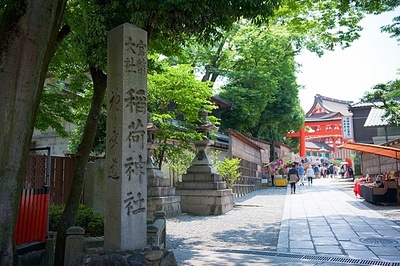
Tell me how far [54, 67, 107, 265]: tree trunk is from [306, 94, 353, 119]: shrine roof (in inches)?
2040

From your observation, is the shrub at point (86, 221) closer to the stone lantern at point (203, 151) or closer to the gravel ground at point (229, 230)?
the gravel ground at point (229, 230)

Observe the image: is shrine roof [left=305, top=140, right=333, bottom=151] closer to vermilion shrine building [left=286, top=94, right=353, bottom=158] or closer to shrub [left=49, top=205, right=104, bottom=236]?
vermilion shrine building [left=286, top=94, right=353, bottom=158]

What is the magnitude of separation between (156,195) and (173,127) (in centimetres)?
324

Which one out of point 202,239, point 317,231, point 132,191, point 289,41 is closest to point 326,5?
point 317,231

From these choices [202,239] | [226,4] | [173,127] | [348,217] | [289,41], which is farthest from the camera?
[289,41]

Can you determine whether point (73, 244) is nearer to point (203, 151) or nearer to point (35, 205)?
point (35, 205)

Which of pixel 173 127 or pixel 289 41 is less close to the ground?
pixel 289 41

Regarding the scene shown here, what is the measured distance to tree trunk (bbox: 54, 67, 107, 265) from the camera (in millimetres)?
6375

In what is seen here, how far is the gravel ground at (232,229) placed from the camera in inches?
327

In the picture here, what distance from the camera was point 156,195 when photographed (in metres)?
12.7

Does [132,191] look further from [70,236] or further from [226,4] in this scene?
[226,4]

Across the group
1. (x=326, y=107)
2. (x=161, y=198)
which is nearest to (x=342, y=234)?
(x=161, y=198)

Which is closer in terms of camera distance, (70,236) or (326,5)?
(70,236)

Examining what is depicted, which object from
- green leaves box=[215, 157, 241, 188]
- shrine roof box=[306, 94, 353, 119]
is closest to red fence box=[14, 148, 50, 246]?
green leaves box=[215, 157, 241, 188]
